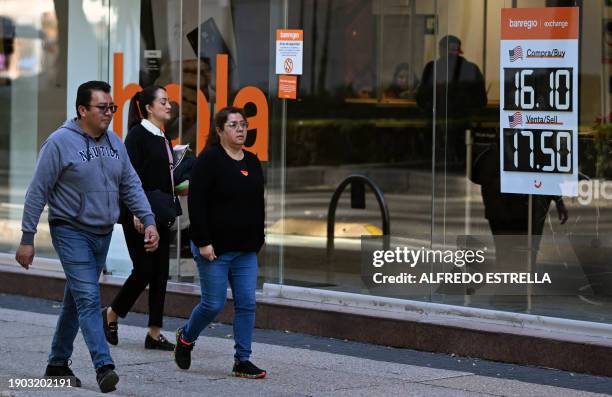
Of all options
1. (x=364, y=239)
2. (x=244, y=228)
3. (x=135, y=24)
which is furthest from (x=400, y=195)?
(x=244, y=228)

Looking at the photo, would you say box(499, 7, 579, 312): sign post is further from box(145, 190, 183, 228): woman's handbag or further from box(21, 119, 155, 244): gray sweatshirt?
box(21, 119, 155, 244): gray sweatshirt

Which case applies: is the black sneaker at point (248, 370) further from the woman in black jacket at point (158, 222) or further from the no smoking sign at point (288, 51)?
the no smoking sign at point (288, 51)

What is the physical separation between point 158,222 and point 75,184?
173 cm

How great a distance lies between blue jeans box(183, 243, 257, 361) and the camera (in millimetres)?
8367

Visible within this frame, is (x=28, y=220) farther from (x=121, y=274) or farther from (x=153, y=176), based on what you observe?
(x=121, y=274)

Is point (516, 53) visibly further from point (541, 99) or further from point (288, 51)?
point (288, 51)

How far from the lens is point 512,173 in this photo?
32.9ft

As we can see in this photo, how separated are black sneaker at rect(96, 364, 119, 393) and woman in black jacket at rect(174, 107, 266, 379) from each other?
1.06 m

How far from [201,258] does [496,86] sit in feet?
10.5

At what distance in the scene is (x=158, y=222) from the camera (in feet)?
30.6

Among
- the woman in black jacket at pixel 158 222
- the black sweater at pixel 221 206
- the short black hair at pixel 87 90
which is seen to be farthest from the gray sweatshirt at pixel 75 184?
the woman in black jacket at pixel 158 222

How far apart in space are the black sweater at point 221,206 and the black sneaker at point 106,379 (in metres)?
1.17

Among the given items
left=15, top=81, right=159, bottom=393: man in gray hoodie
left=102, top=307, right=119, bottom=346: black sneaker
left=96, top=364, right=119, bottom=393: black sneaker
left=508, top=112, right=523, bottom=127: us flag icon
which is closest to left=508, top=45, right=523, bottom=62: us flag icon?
left=508, top=112, right=523, bottom=127: us flag icon

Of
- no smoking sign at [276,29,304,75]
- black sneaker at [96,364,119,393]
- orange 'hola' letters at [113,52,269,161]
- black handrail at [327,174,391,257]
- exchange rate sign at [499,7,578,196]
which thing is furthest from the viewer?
black handrail at [327,174,391,257]
